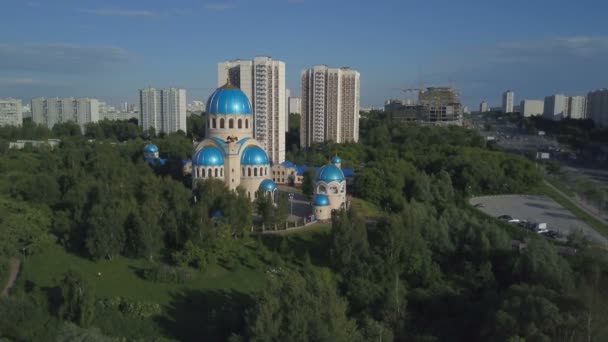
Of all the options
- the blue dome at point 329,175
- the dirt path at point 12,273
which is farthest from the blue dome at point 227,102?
the dirt path at point 12,273

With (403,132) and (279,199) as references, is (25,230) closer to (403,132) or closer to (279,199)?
A: (279,199)

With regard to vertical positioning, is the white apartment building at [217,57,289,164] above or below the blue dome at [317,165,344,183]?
above

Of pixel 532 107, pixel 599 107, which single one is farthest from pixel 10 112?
pixel 532 107

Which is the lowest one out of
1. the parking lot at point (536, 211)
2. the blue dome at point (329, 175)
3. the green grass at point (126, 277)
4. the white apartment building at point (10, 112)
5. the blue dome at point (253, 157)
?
the green grass at point (126, 277)

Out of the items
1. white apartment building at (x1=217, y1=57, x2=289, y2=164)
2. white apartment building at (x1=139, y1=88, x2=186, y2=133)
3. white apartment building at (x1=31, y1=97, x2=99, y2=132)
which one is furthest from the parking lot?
white apartment building at (x1=31, y1=97, x2=99, y2=132)

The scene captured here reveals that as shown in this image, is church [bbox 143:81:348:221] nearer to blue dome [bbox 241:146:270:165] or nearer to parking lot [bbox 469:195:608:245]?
blue dome [bbox 241:146:270:165]

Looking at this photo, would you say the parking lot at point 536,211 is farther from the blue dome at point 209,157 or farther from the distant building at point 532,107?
the distant building at point 532,107

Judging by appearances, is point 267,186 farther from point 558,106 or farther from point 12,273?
point 558,106
